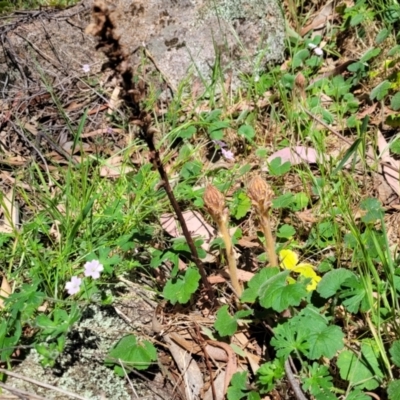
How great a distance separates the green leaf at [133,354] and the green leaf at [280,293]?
1.29 ft

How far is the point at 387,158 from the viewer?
253 centimetres

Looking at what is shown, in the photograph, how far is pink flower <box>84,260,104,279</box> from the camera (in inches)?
76.1

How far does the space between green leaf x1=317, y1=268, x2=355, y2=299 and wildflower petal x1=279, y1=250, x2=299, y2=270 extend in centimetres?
20

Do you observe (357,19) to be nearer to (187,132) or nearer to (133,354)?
(187,132)

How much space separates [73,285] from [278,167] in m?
1.01

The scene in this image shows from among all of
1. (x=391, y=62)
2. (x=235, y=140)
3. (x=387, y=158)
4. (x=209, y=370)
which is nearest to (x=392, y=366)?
(x=209, y=370)

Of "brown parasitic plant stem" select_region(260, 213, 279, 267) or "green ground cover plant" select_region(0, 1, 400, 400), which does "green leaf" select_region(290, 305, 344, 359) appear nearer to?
"green ground cover plant" select_region(0, 1, 400, 400)

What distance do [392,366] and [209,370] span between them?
22.4 inches

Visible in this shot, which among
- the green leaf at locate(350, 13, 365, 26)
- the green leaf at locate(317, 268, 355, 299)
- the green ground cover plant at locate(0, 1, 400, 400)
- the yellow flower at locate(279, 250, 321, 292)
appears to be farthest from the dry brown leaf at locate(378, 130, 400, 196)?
the green leaf at locate(350, 13, 365, 26)

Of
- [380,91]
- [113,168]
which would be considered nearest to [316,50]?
[380,91]

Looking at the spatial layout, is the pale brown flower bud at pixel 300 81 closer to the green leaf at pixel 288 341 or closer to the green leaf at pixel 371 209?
the green leaf at pixel 371 209

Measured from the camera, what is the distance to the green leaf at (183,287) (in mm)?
1899

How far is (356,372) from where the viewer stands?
170 cm

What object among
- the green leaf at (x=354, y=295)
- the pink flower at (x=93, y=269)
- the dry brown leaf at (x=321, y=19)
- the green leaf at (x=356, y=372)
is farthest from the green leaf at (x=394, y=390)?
the dry brown leaf at (x=321, y=19)
